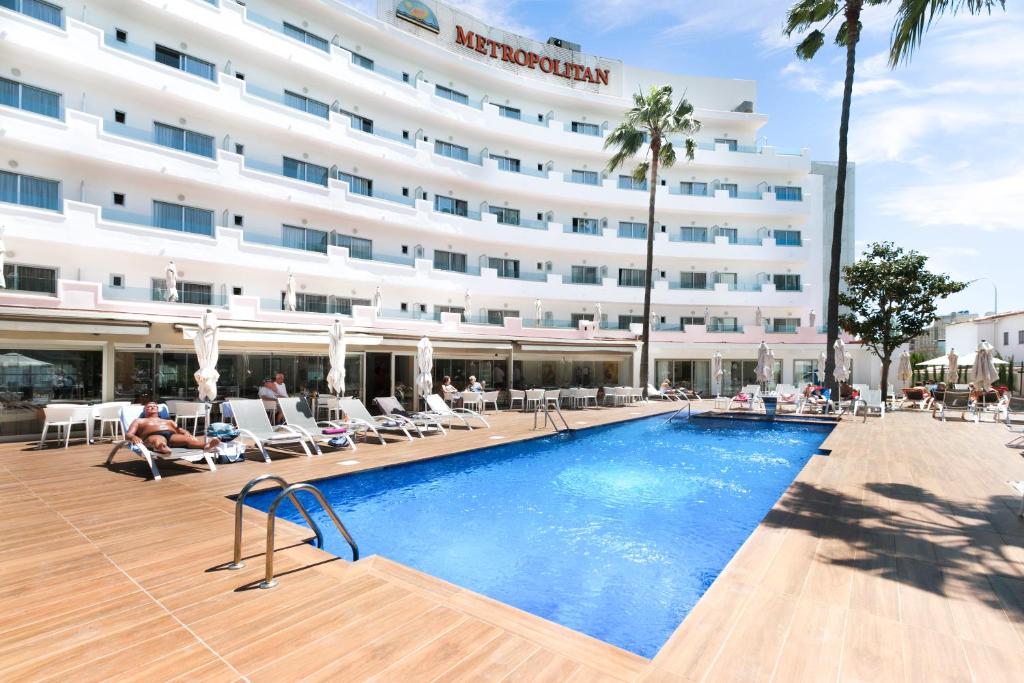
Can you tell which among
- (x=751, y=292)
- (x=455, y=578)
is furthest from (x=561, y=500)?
(x=751, y=292)

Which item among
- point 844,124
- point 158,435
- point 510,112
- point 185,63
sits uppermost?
point 510,112

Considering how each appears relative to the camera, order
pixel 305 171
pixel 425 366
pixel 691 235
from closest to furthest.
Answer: pixel 425 366 → pixel 305 171 → pixel 691 235

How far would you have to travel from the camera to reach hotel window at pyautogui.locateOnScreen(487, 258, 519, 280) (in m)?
29.7

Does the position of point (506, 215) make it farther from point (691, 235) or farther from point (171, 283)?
point (171, 283)

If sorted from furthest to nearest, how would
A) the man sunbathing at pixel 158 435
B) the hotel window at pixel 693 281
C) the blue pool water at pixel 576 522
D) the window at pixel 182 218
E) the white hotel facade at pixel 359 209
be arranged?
the hotel window at pixel 693 281 → the window at pixel 182 218 → the white hotel facade at pixel 359 209 → the man sunbathing at pixel 158 435 → the blue pool water at pixel 576 522

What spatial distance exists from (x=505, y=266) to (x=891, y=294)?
19.4 meters

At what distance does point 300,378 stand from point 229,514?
13.0m

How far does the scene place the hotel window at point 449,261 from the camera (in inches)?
1085

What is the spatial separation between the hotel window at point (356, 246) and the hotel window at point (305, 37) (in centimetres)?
854

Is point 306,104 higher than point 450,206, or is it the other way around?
point 306,104

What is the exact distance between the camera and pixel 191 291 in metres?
19.6

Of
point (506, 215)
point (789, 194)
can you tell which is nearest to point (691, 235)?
point (789, 194)

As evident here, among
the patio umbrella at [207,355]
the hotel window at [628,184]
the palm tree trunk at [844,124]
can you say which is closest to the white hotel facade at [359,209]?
the hotel window at [628,184]

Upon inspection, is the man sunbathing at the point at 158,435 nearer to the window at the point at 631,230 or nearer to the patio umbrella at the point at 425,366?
the patio umbrella at the point at 425,366
